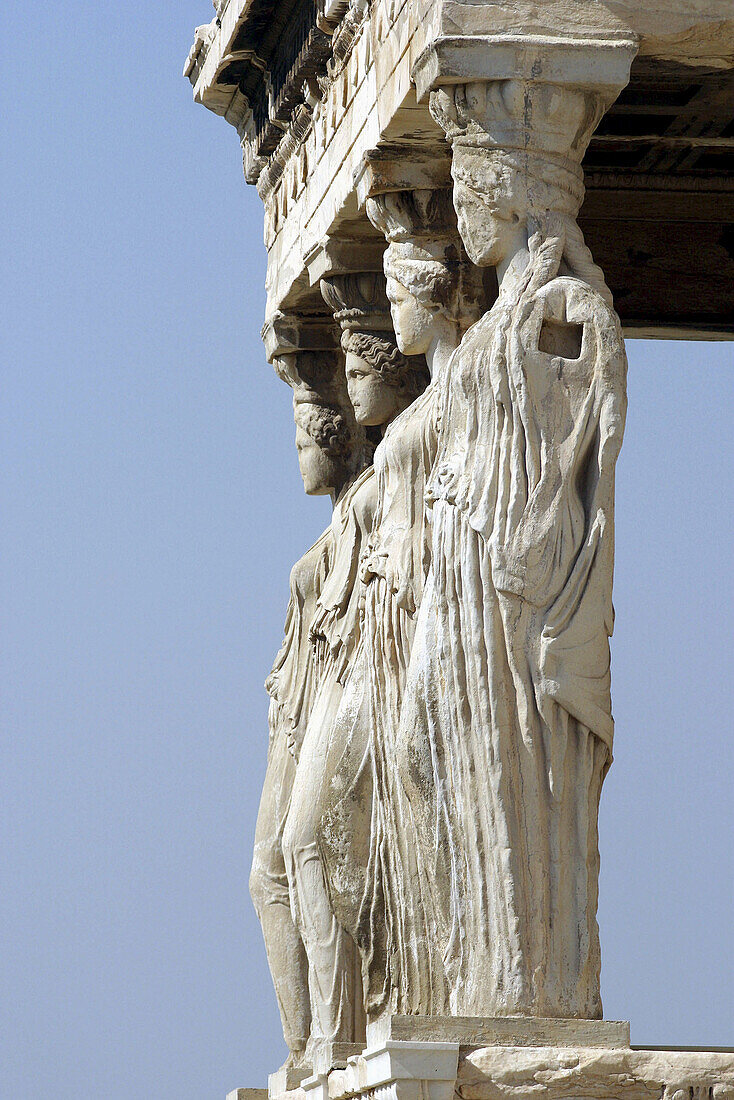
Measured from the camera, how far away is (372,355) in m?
10.3

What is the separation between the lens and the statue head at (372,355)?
405 inches

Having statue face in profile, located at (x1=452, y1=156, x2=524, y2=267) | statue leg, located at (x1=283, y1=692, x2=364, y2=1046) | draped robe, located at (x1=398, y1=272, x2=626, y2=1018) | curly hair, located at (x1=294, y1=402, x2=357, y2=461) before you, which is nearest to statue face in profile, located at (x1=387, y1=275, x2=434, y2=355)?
statue face in profile, located at (x1=452, y1=156, x2=524, y2=267)

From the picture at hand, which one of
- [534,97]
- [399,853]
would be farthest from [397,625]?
[534,97]

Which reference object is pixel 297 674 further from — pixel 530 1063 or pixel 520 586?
pixel 530 1063

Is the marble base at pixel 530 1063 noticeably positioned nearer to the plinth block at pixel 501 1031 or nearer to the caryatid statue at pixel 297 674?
the plinth block at pixel 501 1031

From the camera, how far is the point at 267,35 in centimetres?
1095

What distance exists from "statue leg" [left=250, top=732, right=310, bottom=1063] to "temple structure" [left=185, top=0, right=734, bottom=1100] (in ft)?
0.04

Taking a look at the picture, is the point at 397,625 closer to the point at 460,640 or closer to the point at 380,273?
the point at 460,640

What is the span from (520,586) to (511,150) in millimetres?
1481

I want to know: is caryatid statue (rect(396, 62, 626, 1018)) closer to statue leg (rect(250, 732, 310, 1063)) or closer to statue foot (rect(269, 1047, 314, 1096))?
statue foot (rect(269, 1047, 314, 1096))

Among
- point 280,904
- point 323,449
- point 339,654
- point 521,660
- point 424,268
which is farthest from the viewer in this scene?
point 323,449

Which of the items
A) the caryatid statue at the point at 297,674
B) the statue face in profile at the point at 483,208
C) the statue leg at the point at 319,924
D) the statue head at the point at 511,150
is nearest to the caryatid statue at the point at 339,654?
the statue leg at the point at 319,924

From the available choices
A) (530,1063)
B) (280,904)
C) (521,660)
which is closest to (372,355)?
(280,904)

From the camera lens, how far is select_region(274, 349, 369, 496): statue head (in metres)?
11.1
